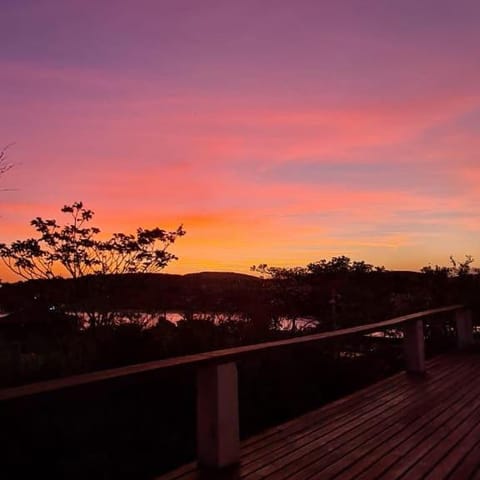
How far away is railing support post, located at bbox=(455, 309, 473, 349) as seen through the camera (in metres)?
11.7

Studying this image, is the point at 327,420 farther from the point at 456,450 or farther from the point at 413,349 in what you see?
the point at 413,349

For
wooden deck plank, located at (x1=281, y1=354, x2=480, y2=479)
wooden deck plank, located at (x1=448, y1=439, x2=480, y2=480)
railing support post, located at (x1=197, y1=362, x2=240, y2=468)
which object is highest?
railing support post, located at (x1=197, y1=362, x2=240, y2=468)

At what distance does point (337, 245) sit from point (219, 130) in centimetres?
989

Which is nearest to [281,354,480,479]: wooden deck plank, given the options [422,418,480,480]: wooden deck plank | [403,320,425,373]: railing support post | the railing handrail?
[422,418,480,480]: wooden deck plank

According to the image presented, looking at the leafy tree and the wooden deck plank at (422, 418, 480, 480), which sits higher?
the leafy tree

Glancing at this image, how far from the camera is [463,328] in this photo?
1189 centimetres

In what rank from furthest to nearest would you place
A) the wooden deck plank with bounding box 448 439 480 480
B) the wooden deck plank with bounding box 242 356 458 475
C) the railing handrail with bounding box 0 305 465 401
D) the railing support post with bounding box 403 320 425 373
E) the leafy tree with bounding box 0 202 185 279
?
the leafy tree with bounding box 0 202 185 279 → the railing support post with bounding box 403 320 425 373 → the wooden deck plank with bounding box 242 356 458 475 → the wooden deck plank with bounding box 448 439 480 480 → the railing handrail with bounding box 0 305 465 401

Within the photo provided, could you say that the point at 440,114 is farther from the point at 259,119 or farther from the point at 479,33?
the point at 259,119

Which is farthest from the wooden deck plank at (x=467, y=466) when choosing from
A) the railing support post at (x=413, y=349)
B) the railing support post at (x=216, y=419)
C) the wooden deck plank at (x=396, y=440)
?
the railing support post at (x=413, y=349)

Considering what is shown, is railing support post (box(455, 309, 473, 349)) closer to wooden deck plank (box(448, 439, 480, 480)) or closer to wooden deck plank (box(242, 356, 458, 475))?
wooden deck plank (box(242, 356, 458, 475))

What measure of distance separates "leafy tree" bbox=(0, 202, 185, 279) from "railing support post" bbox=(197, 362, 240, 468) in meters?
9.09

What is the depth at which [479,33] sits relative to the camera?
850cm

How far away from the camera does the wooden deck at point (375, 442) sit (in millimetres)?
3740

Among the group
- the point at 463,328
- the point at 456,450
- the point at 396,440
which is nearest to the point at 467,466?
the point at 456,450
